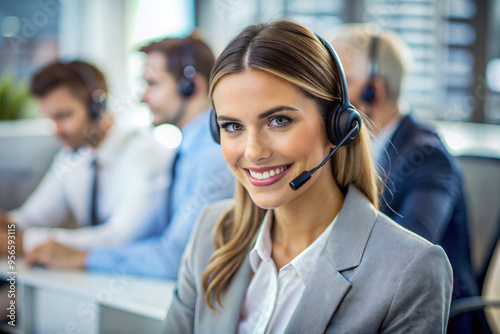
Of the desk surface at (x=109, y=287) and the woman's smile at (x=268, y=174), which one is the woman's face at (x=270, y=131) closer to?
the woman's smile at (x=268, y=174)

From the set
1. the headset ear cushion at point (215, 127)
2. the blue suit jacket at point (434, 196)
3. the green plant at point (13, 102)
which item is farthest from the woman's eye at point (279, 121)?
the green plant at point (13, 102)

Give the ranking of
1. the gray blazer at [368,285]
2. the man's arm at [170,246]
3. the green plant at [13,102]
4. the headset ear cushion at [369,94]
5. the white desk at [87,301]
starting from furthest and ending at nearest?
the green plant at [13,102] → the headset ear cushion at [369,94] → the man's arm at [170,246] → the white desk at [87,301] → the gray blazer at [368,285]

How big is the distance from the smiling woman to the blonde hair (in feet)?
2.65

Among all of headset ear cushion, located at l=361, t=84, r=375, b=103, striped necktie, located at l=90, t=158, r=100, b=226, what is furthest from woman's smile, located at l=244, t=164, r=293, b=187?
striped necktie, located at l=90, t=158, r=100, b=226

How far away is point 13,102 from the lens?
2.68 m

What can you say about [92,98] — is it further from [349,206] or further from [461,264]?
[461,264]

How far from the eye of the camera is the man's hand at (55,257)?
157 cm

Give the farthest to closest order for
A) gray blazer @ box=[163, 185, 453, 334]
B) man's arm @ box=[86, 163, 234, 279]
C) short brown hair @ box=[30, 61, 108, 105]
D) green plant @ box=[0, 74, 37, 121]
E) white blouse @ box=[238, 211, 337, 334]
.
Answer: green plant @ box=[0, 74, 37, 121] < short brown hair @ box=[30, 61, 108, 105] < man's arm @ box=[86, 163, 234, 279] < white blouse @ box=[238, 211, 337, 334] < gray blazer @ box=[163, 185, 453, 334]

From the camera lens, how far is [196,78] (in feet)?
6.09

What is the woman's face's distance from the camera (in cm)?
80

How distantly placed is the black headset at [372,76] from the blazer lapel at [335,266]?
84 cm

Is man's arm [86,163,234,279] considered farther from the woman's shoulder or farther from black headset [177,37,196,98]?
the woman's shoulder

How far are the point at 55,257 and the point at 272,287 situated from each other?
0.97 m

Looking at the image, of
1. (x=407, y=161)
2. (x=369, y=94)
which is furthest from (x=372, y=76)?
(x=407, y=161)
